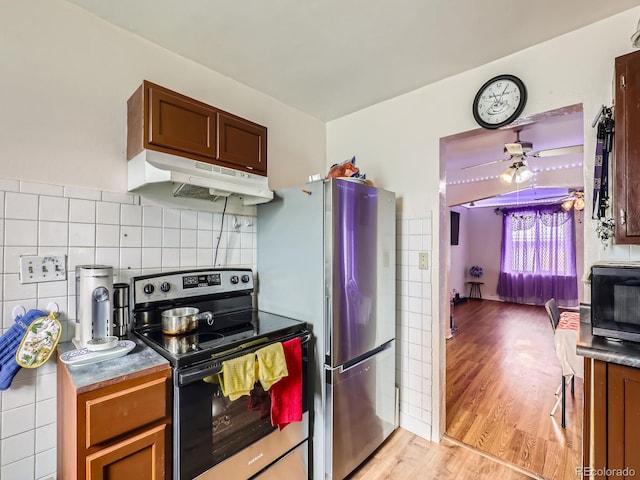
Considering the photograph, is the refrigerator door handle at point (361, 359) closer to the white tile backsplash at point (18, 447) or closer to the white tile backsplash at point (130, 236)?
the white tile backsplash at point (130, 236)

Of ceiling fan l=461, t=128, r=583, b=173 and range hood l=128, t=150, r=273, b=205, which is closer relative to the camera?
range hood l=128, t=150, r=273, b=205

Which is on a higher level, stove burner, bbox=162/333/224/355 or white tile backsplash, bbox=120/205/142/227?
white tile backsplash, bbox=120/205/142/227

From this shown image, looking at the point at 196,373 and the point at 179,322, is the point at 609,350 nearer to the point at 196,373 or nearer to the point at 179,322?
the point at 196,373

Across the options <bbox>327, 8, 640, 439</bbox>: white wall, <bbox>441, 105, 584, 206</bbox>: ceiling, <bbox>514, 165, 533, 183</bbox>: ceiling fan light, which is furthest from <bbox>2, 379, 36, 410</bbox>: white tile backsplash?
<bbox>514, 165, 533, 183</bbox>: ceiling fan light

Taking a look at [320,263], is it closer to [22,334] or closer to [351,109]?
[22,334]

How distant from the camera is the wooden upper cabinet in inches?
55.9

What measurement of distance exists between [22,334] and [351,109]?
2.42 metres

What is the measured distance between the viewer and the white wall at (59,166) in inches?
50.0

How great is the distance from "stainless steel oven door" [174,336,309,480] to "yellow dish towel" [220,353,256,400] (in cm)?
6

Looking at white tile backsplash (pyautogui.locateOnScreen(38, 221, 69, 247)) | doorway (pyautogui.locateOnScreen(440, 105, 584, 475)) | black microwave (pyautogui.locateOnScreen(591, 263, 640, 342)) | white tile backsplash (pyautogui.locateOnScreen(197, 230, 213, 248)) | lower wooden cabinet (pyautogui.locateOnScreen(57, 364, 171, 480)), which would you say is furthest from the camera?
doorway (pyautogui.locateOnScreen(440, 105, 584, 475))

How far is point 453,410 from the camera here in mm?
2469

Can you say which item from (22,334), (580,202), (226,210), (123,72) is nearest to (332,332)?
(226,210)

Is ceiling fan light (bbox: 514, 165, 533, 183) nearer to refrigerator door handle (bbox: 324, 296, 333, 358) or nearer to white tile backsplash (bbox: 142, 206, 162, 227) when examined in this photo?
refrigerator door handle (bbox: 324, 296, 333, 358)

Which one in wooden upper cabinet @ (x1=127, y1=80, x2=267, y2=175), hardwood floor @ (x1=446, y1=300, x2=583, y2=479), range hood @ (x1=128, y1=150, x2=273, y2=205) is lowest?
hardwood floor @ (x1=446, y1=300, x2=583, y2=479)
